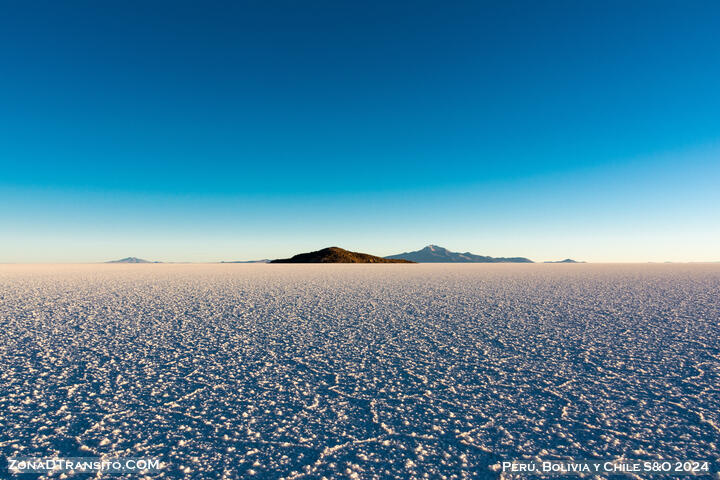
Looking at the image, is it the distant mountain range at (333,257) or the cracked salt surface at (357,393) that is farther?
the distant mountain range at (333,257)

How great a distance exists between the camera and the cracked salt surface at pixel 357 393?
98.2 inches

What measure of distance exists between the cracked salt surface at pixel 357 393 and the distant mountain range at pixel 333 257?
66.1 metres

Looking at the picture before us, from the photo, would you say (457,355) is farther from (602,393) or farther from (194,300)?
(194,300)

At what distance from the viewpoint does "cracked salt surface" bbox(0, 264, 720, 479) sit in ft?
8.18

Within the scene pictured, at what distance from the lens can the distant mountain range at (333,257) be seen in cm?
7319

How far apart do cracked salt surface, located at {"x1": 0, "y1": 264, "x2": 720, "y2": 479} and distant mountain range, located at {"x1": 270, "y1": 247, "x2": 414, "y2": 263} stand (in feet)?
217

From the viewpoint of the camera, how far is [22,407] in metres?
3.12

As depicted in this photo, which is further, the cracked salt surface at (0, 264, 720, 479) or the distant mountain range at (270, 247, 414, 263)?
the distant mountain range at (270, 247, 414, 263)

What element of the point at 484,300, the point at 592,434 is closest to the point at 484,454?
the point at 592,434

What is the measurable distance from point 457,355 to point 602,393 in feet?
5.41

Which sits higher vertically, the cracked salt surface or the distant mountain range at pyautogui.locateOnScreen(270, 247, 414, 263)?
the distant mountain range at pyautogui.locateOnScreen(270, 247, 414, 263)

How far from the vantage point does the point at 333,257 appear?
73.9m

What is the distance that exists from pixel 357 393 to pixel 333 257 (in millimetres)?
70734

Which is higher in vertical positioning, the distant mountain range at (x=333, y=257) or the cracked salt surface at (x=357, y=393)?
the distant mountain range at (x=333, y=257)
